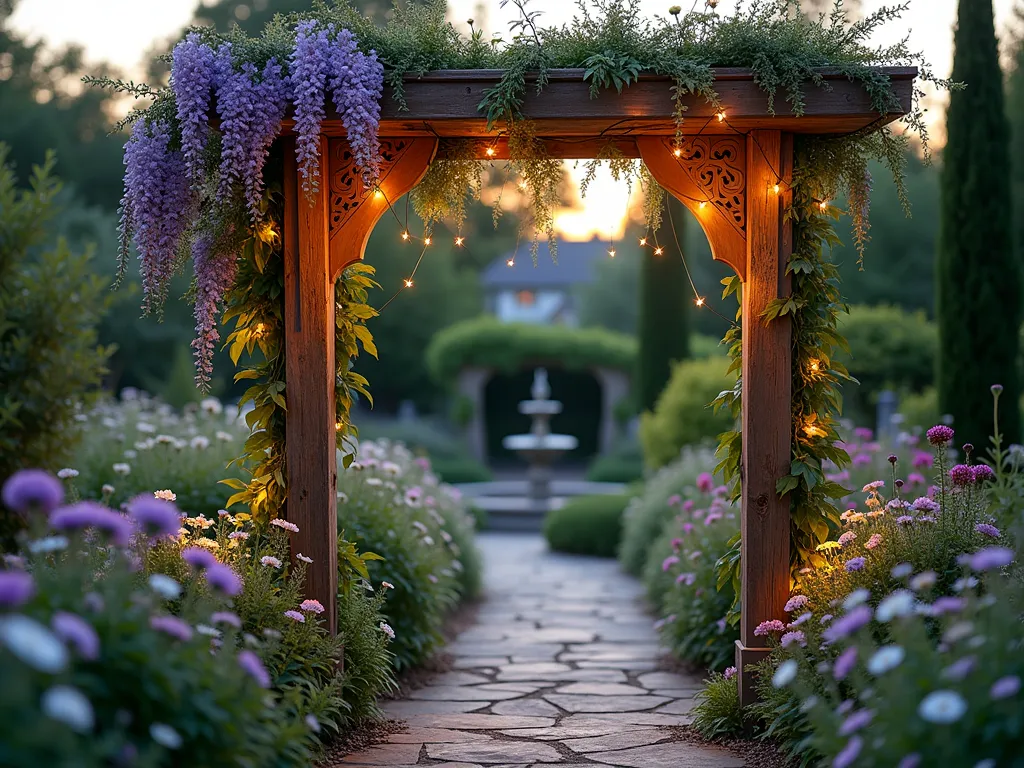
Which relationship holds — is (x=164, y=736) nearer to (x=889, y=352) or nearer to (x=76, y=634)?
(x=76, y=634)

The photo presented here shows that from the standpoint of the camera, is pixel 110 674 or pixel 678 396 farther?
pixel 678 396

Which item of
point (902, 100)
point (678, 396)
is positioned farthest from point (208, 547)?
point (678, 396)

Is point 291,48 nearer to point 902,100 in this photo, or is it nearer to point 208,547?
point 208,547

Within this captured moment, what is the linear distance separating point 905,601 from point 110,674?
6.01ft

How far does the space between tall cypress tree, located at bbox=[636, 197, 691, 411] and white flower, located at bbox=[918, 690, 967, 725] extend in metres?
10.2

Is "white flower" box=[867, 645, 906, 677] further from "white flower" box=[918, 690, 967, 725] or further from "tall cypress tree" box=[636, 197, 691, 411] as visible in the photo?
"tall cypress tree" box=[636, 197, 691, 411]

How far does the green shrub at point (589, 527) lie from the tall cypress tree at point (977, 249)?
14.1 ft

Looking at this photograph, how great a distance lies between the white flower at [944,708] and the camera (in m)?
1.99

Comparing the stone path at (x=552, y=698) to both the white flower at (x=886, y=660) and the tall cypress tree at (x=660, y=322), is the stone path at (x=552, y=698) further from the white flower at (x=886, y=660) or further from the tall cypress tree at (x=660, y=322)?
the tall cypress tree at (x=660, y=322)

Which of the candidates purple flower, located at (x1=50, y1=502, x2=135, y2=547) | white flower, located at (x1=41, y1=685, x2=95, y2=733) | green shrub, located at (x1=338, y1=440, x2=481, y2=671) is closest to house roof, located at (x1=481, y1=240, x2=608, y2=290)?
green shrub, located at (x1=338, y1=440, x2=481, y2=671)

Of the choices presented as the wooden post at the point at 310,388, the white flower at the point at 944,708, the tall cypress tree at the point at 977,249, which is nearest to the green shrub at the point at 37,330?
the wooden post at the point at 310,388

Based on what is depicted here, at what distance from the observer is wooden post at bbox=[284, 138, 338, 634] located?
4320 mm

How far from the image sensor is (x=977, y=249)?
276 inches

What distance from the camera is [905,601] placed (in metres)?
2.36
